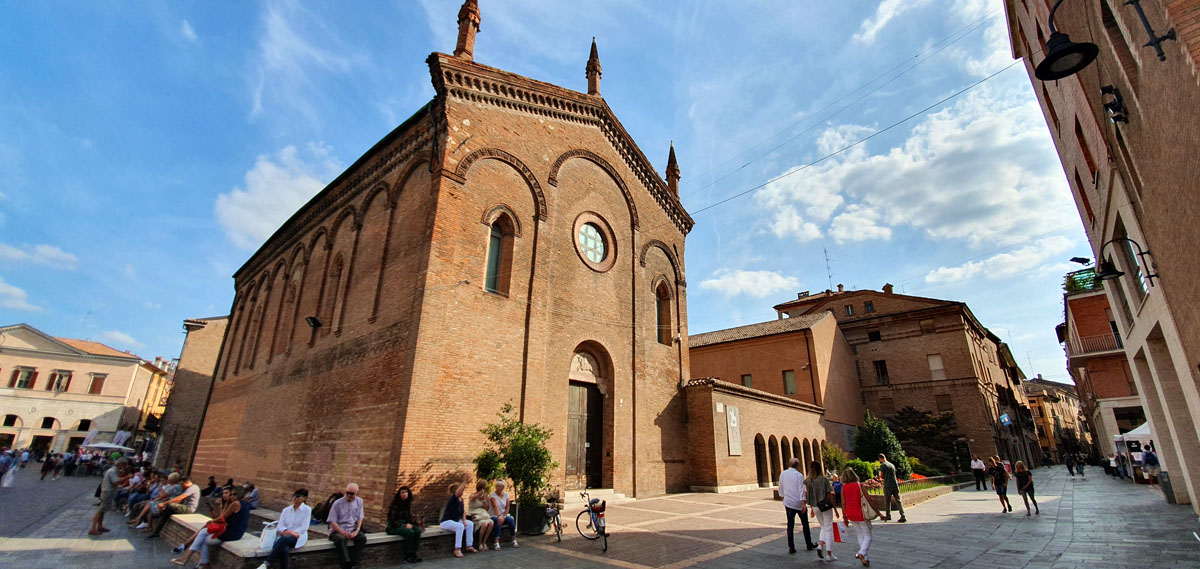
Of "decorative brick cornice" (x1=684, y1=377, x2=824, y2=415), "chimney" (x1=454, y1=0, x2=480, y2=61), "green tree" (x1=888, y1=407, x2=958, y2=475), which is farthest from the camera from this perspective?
"green tree" (x1=888, y1=407, x2=958, y2=475)

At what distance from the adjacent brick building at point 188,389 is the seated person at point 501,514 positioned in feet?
Answer: 90.0

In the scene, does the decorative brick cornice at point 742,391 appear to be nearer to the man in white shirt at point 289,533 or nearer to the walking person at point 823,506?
the walking person at point 823,506

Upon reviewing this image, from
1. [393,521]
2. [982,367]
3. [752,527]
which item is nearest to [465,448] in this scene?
[393,521]

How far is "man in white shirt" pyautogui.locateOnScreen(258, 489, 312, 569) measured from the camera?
630 centimetres

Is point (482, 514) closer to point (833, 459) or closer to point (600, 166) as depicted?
point (600, 166)

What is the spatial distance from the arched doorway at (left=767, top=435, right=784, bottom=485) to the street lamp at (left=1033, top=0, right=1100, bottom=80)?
1652 cm

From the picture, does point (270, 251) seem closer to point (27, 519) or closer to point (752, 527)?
point (27, 519)

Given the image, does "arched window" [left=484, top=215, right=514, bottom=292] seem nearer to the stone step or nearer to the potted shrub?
the potted shrub

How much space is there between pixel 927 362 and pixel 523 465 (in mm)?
30278

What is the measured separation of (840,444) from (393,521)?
24381mm

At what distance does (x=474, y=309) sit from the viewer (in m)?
11.5

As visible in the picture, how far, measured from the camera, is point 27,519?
1205 centimetres

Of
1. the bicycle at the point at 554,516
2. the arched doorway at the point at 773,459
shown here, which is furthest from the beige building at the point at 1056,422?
the bicycle at the point at 554,516

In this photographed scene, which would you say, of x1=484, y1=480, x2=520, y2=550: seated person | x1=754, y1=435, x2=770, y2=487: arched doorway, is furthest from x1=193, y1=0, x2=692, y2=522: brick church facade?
x1=754, y1=435, x2=770, y2=487: arched doorway
